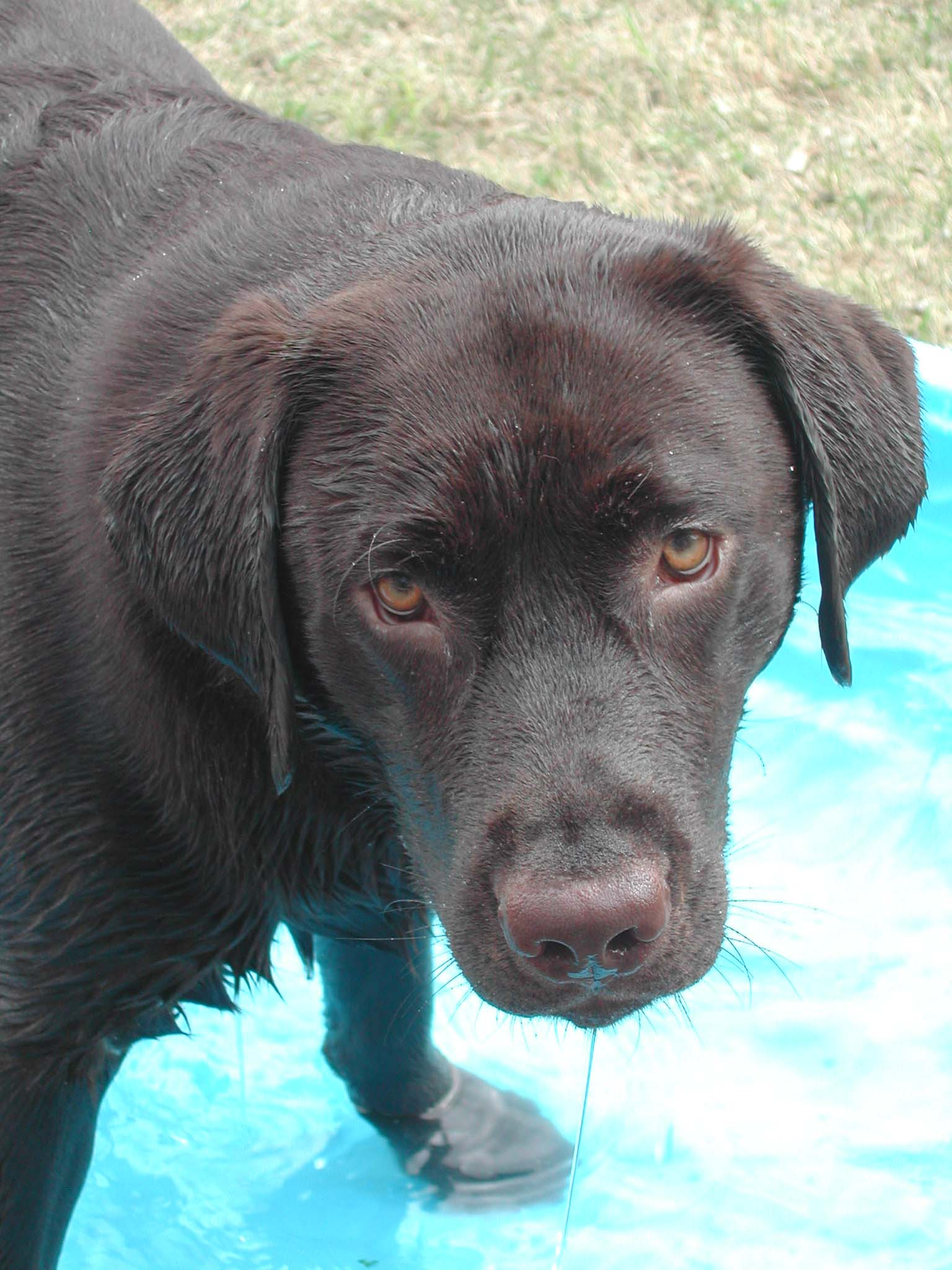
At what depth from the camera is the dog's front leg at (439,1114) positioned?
12.6 ft

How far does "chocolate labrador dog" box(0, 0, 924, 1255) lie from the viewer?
2.39m

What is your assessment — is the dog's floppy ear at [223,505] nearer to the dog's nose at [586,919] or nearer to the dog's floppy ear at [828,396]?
the dog's nose at [586,919]

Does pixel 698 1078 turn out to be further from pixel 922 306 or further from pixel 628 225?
pixel 922 306

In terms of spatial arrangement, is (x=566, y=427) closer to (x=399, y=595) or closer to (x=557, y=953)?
(x=399, y=595)

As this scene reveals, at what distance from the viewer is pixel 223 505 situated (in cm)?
253

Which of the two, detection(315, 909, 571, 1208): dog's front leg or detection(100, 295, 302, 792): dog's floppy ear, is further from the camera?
detection(315, 909, 571, 1208): dog's front leg

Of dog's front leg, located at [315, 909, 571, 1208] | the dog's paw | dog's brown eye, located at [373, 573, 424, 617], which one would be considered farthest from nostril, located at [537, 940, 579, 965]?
the dog's paw

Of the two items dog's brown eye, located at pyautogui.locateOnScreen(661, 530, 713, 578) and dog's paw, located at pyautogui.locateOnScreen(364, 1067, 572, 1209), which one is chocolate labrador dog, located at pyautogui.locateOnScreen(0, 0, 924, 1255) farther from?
dog's paw, located at pyautogui.locateOnScreen(364, 1067, 572, 1209)

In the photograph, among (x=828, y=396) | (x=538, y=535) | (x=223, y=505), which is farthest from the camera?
(x=828, y=396)

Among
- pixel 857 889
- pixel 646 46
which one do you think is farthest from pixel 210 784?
pixel 646 46

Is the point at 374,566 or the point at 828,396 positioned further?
the point at 828,396

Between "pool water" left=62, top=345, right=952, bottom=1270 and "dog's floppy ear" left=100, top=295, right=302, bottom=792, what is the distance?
4.38 feet

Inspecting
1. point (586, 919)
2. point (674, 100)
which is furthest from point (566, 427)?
point (674, 100)

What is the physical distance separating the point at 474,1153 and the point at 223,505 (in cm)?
214
